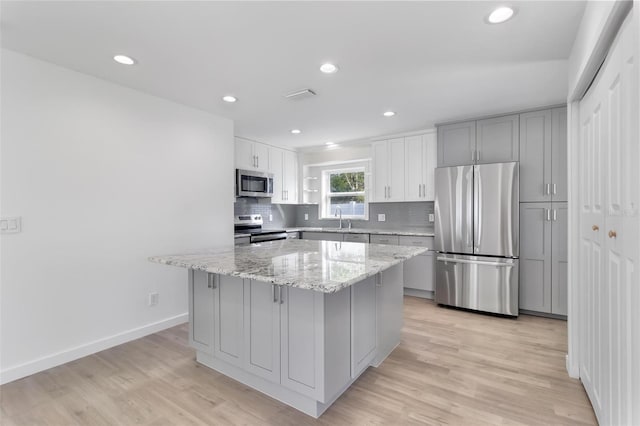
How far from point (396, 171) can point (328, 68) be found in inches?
96.8

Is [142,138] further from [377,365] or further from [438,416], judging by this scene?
[438,416]

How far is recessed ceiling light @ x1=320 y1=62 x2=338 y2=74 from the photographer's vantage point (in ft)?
7.91

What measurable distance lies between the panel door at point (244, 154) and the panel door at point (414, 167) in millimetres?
2384

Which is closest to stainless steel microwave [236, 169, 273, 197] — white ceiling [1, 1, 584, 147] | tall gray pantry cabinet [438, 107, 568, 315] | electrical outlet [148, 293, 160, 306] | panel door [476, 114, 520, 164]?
white ceiling [1, 1, 584, 147]

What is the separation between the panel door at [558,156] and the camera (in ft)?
10.9

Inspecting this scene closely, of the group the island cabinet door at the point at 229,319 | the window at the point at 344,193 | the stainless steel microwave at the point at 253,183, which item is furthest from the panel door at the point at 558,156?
the stainless steel microwave at the point at 253,183

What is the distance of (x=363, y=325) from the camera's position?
214cm

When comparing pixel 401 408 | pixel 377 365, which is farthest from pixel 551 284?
pixel 401 408

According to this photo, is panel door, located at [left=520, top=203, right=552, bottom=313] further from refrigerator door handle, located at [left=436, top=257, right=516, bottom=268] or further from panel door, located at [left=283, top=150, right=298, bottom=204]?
panel door, located at [left=283, top=150, right=298, bottom=204]

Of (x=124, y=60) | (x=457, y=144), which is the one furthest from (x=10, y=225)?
(x=457, y=144)

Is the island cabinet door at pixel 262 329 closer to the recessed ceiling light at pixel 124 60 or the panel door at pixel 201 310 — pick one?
the panel door at pixel 201 310

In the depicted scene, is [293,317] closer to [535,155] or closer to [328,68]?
[328,68]

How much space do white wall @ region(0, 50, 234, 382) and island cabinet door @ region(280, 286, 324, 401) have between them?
1.89m

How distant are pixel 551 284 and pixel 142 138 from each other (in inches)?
183
